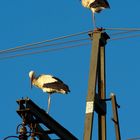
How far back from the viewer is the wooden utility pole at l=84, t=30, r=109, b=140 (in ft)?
49.5

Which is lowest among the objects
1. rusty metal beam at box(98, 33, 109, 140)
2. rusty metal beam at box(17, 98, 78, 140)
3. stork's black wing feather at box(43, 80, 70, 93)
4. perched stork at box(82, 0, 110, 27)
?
rusty metal beam at box(17, 98, 78, 140)

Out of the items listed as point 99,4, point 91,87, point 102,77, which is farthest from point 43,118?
point 99,4

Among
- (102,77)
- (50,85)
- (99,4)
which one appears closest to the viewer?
(102,77)

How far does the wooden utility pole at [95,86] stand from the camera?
1508 cm

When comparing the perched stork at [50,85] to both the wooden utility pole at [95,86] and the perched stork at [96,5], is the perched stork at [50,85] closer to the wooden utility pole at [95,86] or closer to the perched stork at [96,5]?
the perched stork at [96,5]

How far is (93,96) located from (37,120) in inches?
54.5

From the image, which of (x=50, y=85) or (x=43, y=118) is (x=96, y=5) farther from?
(x=43, y=118)

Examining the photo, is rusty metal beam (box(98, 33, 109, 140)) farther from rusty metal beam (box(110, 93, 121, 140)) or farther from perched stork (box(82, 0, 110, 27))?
perched stork (box(82, 0, 110, 27))

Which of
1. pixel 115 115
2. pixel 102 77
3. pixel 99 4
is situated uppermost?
pixel 99 4

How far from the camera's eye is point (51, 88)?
20375 mm

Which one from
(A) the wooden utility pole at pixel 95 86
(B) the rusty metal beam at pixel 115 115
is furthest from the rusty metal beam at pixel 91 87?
(B) the rusty metal beam at pixel 115 115

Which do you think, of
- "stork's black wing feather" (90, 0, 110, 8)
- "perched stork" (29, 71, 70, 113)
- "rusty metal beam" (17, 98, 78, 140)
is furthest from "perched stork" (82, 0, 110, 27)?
"rusty metal beam" (17, 98, 78, 140)

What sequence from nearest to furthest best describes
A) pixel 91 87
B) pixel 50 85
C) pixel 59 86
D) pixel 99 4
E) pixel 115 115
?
pixel 91 87 → pixel 115 115 → pixel 99 4 → pixel 59 86 → pixel 50 85

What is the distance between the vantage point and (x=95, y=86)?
50.7ft
